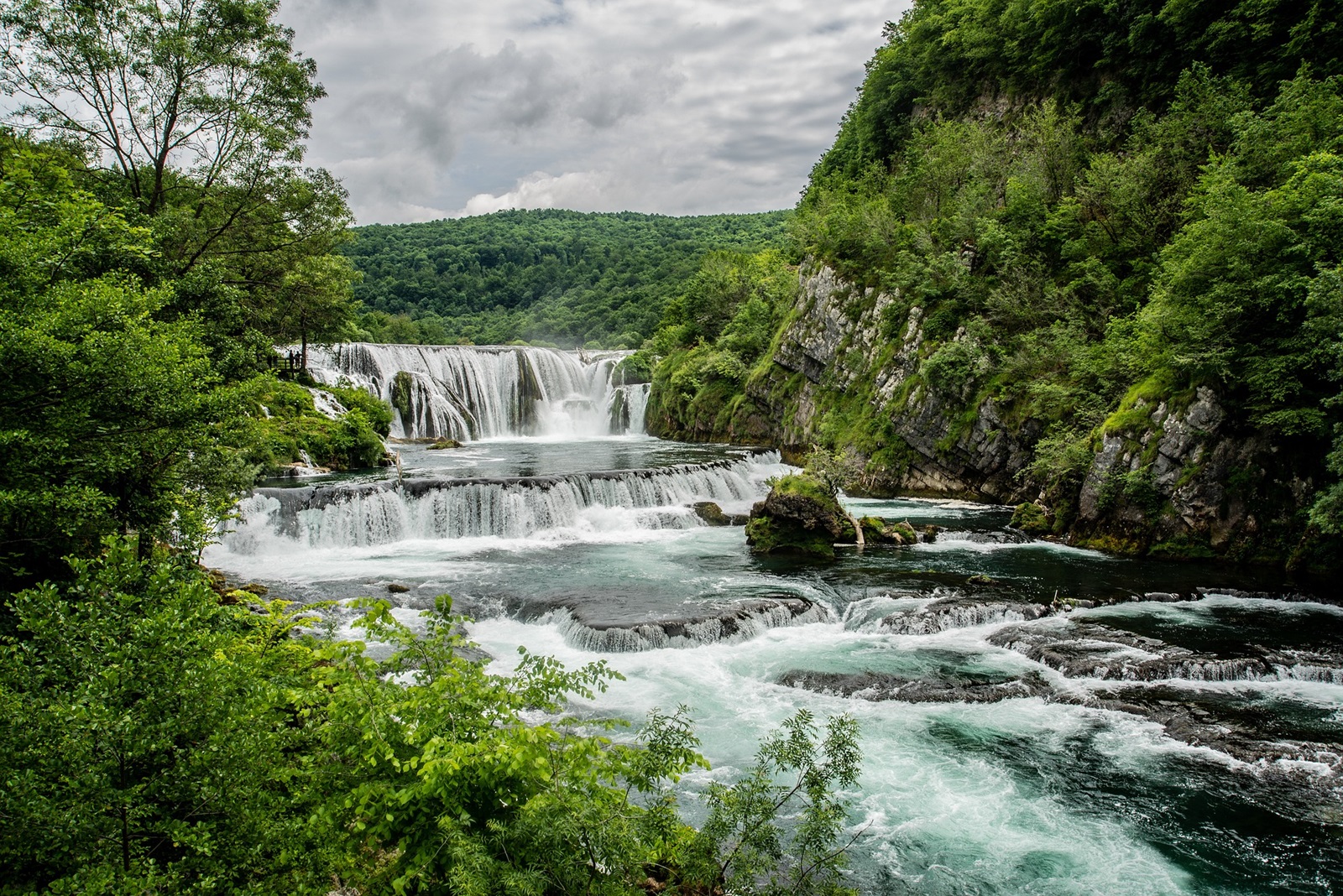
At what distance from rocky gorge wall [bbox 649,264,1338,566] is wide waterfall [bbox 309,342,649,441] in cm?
863

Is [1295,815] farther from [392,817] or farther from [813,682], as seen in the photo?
[392,817]

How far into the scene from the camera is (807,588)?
16.1 metres

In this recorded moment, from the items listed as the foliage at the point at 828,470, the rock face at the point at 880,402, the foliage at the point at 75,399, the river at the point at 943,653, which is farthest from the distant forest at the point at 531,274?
the foliage at the point at 75,399

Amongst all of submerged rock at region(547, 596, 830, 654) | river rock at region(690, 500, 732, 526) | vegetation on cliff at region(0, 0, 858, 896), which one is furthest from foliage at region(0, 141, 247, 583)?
river rock at region(690, 500, 732, 526)

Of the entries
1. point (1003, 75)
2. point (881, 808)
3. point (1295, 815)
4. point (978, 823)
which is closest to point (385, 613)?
point (881, 808)

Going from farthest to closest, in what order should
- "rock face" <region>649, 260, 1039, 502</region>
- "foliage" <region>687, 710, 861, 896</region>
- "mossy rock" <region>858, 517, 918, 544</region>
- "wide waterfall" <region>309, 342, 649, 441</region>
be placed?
"wide waterfall" <region>309, 342, 649, 441</region>, "rock face" <region>649, 260, 1039, 502</region>, "mossy rock" <region>858, 517, 918, 544</region>, "foliage" <region>687, 710, 861, 896</region>

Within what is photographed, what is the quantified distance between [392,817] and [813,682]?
28.7ft

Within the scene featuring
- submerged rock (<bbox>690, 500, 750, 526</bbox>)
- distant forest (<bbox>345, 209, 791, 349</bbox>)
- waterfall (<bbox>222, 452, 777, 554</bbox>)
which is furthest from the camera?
distant forest (<bbox>345, 209, 791, 349</bbox>)

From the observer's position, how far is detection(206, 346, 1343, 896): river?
25.0ft

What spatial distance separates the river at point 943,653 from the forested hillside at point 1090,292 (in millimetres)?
2250

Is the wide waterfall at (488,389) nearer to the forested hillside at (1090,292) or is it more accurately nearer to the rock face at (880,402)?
the forested hillside at (1090,292)

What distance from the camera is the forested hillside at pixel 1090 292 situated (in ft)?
49.7

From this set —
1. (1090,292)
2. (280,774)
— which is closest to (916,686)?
(280,774)

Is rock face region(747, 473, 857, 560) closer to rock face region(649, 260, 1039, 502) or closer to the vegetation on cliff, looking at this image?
rock face region(649, 260, 1039, 502)
